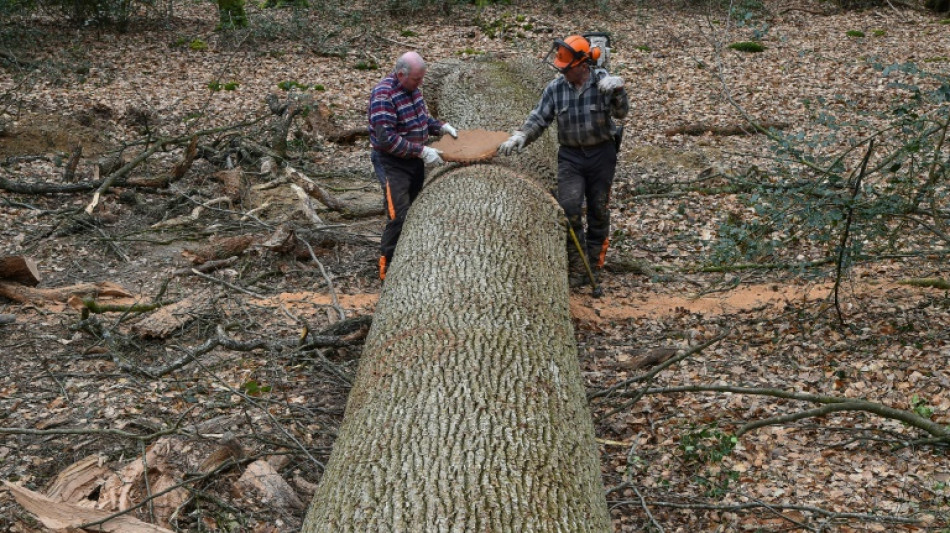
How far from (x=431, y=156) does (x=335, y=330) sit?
152 centimetres

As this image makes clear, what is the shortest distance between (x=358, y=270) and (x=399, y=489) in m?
3.90

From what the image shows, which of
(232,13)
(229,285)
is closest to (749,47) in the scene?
(232,13)

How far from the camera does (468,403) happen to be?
302 centimetres

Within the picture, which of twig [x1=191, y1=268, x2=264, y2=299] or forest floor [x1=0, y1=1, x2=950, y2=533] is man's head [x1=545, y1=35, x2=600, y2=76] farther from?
twig [x1=191, y1=268, x2=264, y2=299]

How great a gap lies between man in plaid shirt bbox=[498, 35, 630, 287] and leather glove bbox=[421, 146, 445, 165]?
1.57ft

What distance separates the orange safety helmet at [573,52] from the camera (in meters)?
5.27

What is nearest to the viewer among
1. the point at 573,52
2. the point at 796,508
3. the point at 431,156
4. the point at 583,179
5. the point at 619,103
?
the point at 796,508

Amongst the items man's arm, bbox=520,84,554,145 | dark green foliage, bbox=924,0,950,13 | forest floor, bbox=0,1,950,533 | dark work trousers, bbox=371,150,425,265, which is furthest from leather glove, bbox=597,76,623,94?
dark green foliage, bbox=924,0,950,13

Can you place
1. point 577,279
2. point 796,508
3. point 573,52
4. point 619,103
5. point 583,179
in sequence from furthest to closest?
1. point 577,279
2. point 583,179
3. point 619,103
4. point 573,52
5. point 796,508

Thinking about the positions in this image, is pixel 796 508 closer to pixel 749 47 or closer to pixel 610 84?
pixel 610 84

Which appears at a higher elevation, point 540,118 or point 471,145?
point 540,118

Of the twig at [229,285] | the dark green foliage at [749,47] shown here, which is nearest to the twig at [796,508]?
the twig at [229,285]

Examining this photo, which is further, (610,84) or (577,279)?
(577,279)

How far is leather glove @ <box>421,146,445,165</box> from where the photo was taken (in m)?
5.56
